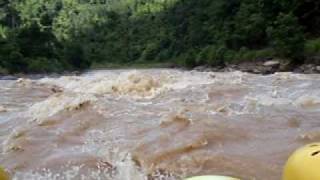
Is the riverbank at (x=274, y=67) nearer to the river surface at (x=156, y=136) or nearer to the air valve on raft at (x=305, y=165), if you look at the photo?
the river surface at (x=156, y=136)

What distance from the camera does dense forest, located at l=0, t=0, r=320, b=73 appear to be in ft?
135

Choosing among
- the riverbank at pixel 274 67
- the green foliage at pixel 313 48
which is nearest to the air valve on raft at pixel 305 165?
the riverbank at pixel 274 67

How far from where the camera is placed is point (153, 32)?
74.4m

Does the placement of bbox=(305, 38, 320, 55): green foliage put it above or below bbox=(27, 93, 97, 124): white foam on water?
below

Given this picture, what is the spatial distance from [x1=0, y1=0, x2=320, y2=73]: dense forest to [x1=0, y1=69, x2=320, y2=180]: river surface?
25.7m

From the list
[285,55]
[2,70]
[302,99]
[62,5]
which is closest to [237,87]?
[302,99]

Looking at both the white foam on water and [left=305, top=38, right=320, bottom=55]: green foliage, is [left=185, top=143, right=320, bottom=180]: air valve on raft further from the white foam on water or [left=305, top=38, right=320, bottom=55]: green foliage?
[left=305, top=38, right=320, bottom=55]: green foliage

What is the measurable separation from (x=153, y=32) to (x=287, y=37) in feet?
130

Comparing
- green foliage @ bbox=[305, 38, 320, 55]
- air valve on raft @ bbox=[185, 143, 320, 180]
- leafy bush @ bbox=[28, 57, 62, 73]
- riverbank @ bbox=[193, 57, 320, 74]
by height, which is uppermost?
air valve on raft @ bbox=[185, 143, 320, 180]

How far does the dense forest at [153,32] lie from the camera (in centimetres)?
4112

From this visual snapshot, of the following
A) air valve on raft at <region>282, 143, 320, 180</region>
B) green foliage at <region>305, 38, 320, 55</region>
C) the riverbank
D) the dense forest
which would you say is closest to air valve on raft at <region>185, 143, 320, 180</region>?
air valve on raft at <region>282, 143, 320, 180</region>

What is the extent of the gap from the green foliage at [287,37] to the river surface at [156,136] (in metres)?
23.4

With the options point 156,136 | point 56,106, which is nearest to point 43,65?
point 56,106

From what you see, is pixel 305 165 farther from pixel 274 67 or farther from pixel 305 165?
pixel 274 67
